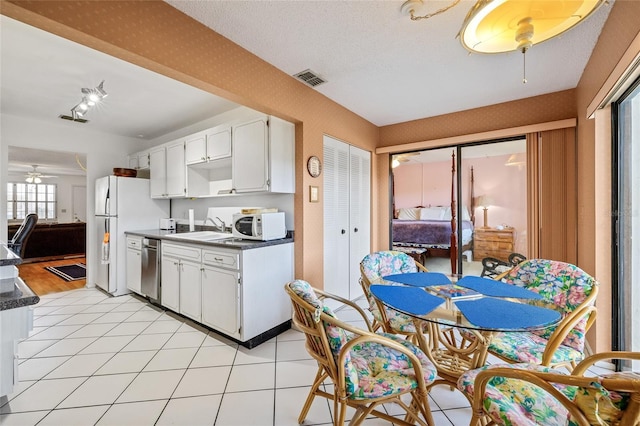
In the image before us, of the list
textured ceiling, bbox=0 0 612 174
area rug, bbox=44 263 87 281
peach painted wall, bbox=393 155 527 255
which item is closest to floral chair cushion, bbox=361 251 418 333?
textured ceiling, bbox=0 0 612 174

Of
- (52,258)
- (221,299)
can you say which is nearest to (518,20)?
(221,299)

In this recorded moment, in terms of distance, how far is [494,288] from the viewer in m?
1.72

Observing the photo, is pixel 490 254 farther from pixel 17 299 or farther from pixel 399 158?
pixel 17 299

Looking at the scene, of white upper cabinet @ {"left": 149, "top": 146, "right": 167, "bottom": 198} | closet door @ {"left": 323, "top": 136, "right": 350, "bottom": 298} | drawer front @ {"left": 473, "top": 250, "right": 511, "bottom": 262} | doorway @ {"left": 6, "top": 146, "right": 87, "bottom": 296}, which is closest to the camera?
closet door @ {"left": 323, "top": 136, "right": 350, "bottom": 298}

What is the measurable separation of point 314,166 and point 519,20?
77.3 inches

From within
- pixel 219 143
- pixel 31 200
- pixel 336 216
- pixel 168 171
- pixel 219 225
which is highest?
pixel 219 143

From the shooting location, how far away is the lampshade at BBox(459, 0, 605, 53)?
43.5 inches

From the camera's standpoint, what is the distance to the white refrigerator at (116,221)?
3826 millimetres

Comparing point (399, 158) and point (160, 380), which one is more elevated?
point (399, 158)

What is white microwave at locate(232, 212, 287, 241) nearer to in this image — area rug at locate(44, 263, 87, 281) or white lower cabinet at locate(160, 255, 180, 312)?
white lower cabinet at locate(160, 255, 180, 312)

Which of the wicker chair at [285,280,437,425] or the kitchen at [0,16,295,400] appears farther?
the kitchen at [0,16,295,400]

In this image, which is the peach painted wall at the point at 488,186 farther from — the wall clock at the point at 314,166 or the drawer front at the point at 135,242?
the drawer front at the point at 135,242

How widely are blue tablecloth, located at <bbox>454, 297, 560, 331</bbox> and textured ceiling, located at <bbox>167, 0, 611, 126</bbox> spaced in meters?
1.77

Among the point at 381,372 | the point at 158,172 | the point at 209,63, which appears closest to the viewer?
the point at 381,372
